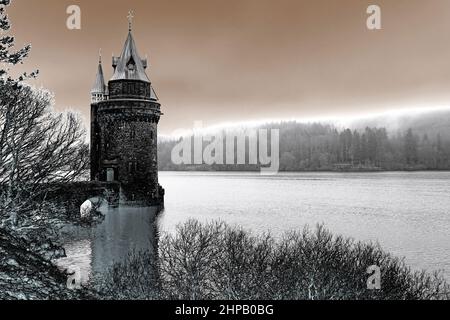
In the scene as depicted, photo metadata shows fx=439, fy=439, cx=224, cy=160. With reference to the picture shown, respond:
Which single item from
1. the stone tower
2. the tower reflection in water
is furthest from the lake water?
the stone tower

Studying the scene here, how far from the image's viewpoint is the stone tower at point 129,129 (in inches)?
1559

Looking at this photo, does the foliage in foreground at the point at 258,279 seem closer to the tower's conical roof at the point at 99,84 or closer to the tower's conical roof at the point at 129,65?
the tower's conical roof at the point at 129,65

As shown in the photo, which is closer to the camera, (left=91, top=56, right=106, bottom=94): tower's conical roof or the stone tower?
the stone tower

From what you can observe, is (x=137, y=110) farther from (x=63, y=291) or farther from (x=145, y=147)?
(x=63, y=291)

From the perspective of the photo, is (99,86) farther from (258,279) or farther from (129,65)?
(258,279)

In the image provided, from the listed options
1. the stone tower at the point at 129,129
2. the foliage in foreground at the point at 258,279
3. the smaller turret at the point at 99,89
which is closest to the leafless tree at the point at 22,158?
the foliage in foreground at the point at 258,279

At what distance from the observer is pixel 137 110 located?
3969 centimetres

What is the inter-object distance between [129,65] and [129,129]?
586 cm

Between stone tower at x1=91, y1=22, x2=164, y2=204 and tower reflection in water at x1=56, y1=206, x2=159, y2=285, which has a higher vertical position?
stone tower at x1=91, y1=22, x2=164, y2=204

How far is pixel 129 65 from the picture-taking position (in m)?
40.0

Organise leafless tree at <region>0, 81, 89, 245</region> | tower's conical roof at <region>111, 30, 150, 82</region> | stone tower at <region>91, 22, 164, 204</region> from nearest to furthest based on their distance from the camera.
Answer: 1. leafless tree at <region>0, 81, 89, 245</region>
2. stone tower at <region>91, 22, 164, 204</region>
3. tower's conical roof at <region>111, 30, 150, 82</region>

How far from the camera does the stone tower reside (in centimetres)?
3959

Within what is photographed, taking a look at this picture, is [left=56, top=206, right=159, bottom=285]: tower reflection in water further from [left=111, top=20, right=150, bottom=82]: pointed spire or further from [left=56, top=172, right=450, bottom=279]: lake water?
[left=111, top=20, right=150, bottom=82]: pointed spire
